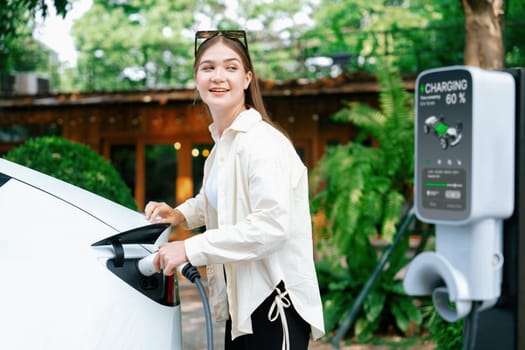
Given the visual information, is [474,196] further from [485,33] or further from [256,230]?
[485,33]

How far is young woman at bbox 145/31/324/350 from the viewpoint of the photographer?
1972 millimetres

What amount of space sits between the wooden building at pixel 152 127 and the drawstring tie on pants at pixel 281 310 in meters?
9.63

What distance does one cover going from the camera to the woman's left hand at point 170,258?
1.94 meters

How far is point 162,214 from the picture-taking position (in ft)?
8.33

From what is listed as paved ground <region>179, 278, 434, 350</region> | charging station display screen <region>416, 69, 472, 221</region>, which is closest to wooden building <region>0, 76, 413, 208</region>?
paved ground <region>179, 278, 434, 350</region>

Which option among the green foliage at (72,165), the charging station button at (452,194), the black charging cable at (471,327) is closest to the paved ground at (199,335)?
the green foliage at (72,165)

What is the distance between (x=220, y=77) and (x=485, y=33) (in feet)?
10.6

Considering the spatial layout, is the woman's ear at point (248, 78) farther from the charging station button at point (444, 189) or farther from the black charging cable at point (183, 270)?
the charging station button at point (444, 189)

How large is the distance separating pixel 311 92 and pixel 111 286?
948 centimetres

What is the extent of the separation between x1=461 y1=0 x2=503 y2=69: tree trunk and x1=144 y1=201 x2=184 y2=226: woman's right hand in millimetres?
3099

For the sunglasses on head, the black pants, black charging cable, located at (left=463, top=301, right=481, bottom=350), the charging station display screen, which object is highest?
the sunglasses on head

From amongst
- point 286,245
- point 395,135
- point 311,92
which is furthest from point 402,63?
point 286,245

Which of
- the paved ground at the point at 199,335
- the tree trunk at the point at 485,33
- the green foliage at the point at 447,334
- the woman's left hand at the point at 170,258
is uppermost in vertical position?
the tree trunk at the point at 485,33

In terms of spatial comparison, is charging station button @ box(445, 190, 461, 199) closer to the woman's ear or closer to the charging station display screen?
the charging station display screen
